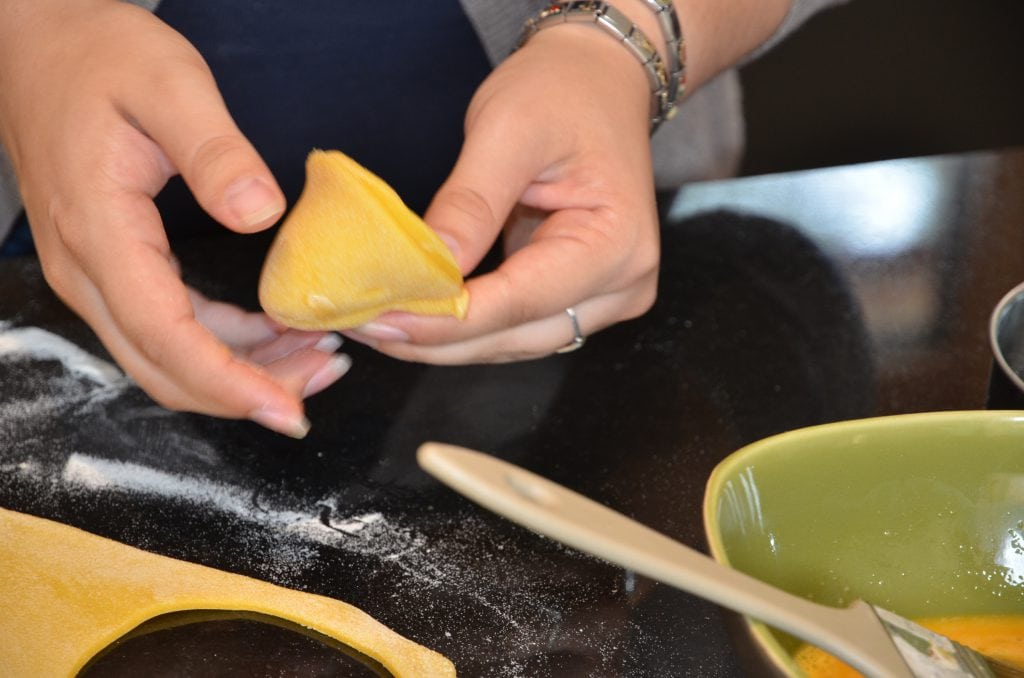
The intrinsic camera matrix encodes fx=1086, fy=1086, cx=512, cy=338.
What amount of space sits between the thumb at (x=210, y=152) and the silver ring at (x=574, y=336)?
156 millimetres

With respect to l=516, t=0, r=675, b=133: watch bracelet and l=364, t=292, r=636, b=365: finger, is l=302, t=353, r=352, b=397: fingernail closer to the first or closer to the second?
l=364, t=292, r=636, b=365: finger

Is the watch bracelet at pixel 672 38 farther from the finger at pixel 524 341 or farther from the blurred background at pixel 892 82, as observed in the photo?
the blurred background at pixel 892 82

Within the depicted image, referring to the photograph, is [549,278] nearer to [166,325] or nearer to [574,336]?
[574,336]

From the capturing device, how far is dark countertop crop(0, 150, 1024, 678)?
1.48ft

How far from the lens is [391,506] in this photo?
1.63ft

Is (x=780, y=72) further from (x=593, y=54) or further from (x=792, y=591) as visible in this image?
(x=792, y=591)

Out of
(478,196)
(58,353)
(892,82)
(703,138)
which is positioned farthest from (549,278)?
(892,82)

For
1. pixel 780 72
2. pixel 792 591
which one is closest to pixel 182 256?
pixel 792 591

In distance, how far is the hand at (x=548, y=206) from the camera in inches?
19.5

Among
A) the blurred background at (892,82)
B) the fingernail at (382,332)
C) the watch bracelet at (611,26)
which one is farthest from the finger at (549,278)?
the blurred background at (892,82)

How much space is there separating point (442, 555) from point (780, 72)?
1380 millimetres

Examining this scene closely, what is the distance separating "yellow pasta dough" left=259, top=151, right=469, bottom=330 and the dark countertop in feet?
0.31

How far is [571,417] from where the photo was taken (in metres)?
0.55

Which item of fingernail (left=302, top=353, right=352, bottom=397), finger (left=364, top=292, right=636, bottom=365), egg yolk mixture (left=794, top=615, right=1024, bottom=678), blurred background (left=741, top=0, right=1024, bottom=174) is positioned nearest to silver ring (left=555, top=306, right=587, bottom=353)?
finger (left=364, top=292, right=636, bottom=365)
